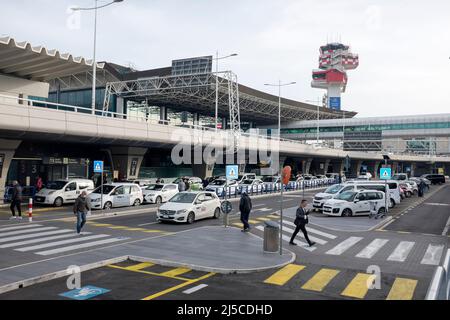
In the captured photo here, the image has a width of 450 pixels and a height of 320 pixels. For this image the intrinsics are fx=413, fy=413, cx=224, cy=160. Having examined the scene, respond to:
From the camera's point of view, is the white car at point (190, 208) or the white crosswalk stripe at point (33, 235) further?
the white car at point (190, 208)

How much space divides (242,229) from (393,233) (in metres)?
6.98

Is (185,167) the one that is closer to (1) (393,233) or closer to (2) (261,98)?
(2) (261,98)

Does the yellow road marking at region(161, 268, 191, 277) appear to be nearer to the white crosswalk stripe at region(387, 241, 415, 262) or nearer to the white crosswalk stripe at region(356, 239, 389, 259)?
the white crosswalk stripe at region(356, 239, 389, 259)

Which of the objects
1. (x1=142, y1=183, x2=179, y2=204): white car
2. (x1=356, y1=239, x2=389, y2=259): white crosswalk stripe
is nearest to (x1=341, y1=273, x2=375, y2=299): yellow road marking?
(x1=356, y1=239, x2=389, y2=259): white crosswalk stripe

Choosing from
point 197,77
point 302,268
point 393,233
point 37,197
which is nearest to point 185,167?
point 197,77

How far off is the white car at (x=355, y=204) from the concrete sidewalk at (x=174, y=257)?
959 cm

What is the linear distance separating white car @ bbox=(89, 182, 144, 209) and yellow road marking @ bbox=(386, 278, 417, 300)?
1889cm

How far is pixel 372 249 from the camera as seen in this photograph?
15203mm

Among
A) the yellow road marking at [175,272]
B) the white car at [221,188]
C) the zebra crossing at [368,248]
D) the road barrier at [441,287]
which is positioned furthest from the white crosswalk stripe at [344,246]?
the white car at [221,188]

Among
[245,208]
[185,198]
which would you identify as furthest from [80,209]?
[245,208]

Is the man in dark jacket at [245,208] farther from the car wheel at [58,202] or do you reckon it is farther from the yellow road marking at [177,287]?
the car wheel at [58,202]

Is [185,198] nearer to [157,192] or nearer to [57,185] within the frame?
[157,192]

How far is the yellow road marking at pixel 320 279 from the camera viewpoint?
10.1 m

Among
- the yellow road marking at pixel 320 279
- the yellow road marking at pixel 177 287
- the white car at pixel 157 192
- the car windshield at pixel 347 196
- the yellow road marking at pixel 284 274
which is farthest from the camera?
the white car at pixel 157 192
